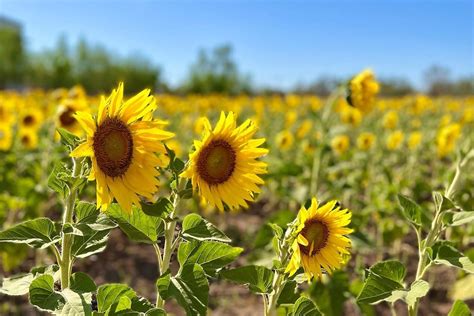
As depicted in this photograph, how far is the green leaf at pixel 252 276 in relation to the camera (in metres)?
Answer: 1.53

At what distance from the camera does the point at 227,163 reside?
1.58 metres

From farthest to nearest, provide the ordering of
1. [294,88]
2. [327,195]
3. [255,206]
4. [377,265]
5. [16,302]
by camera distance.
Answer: [294,88] → [255,206] → [327,195] → [16,302] → [377,265]

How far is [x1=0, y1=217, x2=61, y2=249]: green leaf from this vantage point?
141 cm

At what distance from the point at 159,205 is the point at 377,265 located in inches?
26.2

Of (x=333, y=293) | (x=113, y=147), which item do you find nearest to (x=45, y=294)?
(x=113, y=147)

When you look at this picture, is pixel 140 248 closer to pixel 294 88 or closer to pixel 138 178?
pixel 138 178

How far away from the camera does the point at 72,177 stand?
137cm

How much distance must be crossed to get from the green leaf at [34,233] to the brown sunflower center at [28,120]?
13.3ft

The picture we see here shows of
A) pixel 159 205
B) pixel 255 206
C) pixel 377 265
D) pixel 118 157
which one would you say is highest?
pixel 118 157

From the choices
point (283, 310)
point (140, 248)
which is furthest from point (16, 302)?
point (283, 310)

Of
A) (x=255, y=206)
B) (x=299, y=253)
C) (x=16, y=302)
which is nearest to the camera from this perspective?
(x=299, y=253)

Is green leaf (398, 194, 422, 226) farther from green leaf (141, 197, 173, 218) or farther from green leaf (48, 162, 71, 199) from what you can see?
green leaf (48, 162, 71, 199)

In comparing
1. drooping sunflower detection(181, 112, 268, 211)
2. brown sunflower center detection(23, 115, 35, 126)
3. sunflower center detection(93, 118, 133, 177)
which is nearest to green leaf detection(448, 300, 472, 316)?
drooping sunflower detection(181, 112, 268, 211)

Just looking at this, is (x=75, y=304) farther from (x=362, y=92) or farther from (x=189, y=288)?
(x=362, y=92)
